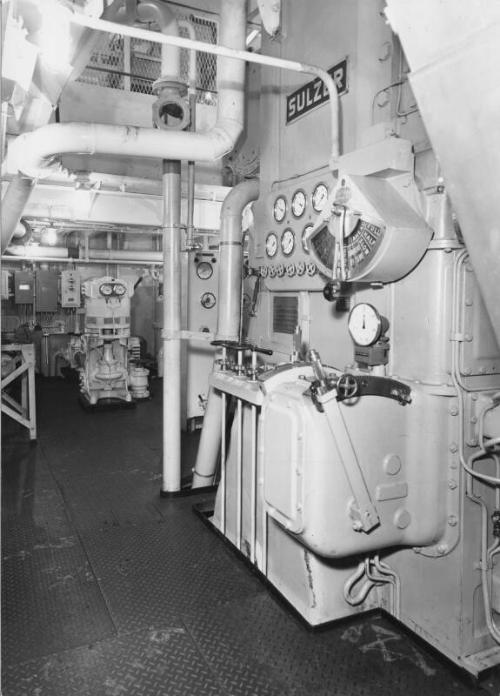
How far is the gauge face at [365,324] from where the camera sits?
2541 millimetres

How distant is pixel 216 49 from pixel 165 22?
6.02 ft

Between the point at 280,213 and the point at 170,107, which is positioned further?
the point at 170,107

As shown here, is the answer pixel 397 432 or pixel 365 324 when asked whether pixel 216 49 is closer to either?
pixel 365 324

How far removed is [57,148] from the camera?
3.14 metres

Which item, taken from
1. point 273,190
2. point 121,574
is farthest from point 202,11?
point 121,574

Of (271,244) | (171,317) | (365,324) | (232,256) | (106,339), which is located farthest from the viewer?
(106,339)

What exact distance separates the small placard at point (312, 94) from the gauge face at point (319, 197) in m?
0.53

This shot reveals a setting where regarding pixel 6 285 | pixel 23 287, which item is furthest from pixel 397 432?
pixel 23 287

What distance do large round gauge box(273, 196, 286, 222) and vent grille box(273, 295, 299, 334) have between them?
0.53 meters

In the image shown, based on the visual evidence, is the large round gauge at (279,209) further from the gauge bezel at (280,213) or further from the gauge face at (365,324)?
the gauge face at (365,324)

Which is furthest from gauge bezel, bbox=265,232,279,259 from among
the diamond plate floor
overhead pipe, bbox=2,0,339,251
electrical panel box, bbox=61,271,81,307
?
electrical panel box, bbox=61,271,81,307

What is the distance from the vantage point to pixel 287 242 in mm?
3447

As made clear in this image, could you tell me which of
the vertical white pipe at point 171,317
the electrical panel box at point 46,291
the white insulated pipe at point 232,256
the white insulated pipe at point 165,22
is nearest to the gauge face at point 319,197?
the white insulated pipe at point 232,256

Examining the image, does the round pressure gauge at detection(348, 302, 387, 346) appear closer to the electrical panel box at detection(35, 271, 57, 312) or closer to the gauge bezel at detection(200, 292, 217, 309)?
the gauge bezel at detection(200, 292, 217, 309)
